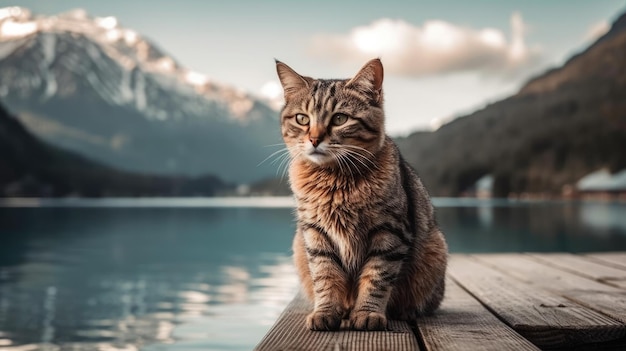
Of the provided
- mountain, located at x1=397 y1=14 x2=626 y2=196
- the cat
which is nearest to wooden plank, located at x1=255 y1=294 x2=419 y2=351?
the cat

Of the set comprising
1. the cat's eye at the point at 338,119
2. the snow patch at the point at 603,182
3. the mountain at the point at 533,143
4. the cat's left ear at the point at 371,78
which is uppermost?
the mountain at the point at 533,143

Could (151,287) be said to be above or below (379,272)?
below

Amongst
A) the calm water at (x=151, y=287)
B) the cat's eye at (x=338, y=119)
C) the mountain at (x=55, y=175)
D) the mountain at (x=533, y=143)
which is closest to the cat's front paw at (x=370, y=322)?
the cat's eye at (x=338, y=119)

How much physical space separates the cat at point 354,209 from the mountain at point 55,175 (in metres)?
140

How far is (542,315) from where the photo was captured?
11.2ft

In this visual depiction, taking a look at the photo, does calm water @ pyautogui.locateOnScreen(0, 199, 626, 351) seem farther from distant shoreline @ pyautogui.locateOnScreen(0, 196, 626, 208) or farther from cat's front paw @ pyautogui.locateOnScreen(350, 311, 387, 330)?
distant shoreline @ pyautogui.locateOnScreen(0, 196, 626, 208)

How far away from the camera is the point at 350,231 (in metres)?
3.47

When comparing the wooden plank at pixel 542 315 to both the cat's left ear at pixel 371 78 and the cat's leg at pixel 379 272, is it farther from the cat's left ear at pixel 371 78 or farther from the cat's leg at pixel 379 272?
the cat's left ear at pixel 371 78

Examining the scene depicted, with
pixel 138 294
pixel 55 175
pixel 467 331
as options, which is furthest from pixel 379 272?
pixel 55 175

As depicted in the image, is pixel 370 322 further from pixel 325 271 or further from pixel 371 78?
pixel 371 78

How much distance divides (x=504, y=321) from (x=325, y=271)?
0.98 meters

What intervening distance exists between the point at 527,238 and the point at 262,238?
15.7m

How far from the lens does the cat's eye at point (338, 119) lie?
3.52m

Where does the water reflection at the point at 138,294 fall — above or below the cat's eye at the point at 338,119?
below
